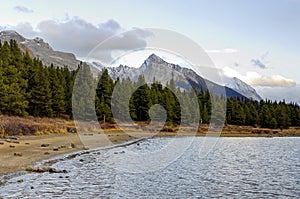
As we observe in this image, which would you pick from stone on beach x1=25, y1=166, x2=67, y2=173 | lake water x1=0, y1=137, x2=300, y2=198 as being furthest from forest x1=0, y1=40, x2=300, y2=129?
stone on beach x1=25, y1=166, x2=67, y2=173

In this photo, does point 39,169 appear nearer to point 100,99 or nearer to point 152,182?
point 152,182

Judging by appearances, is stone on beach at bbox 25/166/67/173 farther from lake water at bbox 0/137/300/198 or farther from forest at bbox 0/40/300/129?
forest at bbox 0/40/300/129

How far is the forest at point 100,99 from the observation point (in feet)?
211

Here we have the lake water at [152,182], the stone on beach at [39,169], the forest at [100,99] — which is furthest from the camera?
the forest at [100,99]

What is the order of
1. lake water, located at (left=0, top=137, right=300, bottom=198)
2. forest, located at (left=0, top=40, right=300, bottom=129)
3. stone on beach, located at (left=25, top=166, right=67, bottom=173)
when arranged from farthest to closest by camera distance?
forest, located at (left=0, top=40, right=300, bottom=129)
stone on beach, located at (left=25, top=166, right=67, bottom=173)
lake water, located at (left=0, top=137, right=300, bottom=198)

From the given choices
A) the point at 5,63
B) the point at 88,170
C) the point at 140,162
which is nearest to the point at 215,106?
the point at 5,63

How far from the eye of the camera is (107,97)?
9088 cm

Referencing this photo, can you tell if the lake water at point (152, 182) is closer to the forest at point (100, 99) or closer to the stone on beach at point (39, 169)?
the stone on beach at point (39, 169)

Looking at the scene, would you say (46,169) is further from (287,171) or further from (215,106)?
(215,106)

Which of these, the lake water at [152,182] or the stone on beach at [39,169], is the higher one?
the stone on beach at [39,169]

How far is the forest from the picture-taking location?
64.2 m

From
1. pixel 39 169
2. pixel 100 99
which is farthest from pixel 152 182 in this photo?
pixel 100 99

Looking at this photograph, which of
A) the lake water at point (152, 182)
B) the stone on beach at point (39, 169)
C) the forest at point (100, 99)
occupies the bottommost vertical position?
the lake water at point (152, 182)

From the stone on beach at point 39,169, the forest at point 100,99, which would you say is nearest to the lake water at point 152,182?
the stone on beach at point 39,169
